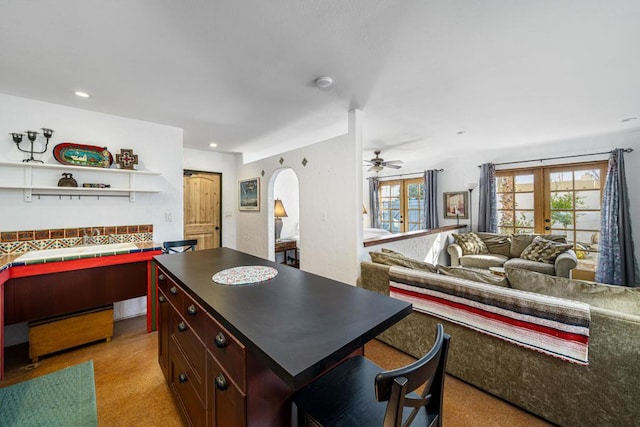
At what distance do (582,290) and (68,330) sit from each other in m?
4.06

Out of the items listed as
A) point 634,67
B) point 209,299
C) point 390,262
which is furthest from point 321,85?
point 634,67

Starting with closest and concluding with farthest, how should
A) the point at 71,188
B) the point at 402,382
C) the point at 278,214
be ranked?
the point at 402,382 < the point at 71,188 < the point at 278,214

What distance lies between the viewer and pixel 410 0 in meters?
1.42

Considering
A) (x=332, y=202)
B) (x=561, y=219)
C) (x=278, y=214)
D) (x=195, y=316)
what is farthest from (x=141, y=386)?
(x=561, y=219)

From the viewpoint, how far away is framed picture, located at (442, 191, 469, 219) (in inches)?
224

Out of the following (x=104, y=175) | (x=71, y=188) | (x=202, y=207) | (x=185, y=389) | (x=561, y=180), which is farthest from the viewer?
(x=202, y=207)

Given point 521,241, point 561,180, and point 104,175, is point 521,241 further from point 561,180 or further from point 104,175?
point 104,175

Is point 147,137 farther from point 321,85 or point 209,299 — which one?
point 209,299

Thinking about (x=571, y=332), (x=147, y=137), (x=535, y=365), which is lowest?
(x=535, y=365)

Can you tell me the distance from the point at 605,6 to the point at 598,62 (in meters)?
0.83

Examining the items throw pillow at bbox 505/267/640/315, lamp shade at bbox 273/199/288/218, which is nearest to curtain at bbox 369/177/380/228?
lamp shade at bbox 273/199/288/218

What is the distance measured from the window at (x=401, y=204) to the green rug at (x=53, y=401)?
6.23 m

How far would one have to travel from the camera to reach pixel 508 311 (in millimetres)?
1699

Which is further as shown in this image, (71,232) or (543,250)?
(543,250)
